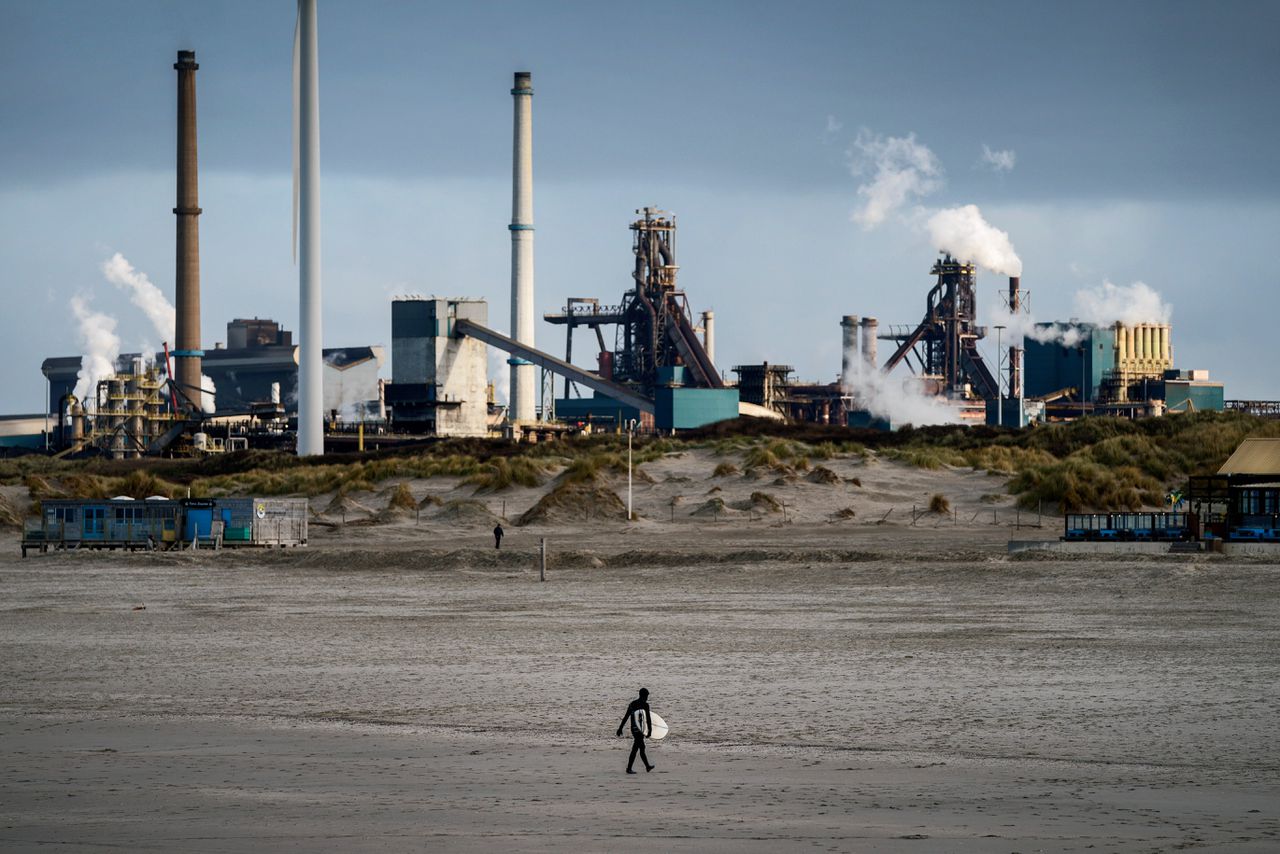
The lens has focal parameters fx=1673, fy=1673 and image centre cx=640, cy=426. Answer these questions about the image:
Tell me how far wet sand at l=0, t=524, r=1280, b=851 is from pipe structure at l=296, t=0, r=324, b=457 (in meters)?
48.5

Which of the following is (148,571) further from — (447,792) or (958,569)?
(447,792)

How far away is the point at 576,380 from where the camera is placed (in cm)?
12450

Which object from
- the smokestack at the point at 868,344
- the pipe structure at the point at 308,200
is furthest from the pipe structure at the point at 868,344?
the pipe structure at the point at 308,200

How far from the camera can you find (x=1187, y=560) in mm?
39969

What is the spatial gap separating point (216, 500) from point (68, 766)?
3635 centimetres

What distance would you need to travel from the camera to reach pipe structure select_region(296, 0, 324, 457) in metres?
83.0

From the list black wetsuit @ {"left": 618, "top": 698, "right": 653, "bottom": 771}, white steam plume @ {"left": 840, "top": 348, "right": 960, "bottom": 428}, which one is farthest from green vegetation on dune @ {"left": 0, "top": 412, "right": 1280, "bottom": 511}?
white steam plume @ {"left": 840, "top": 348, "right": 960, "bottom": 428}

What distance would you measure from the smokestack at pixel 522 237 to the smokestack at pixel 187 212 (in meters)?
23.3

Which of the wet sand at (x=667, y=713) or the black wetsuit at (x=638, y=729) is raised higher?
the black wetsuit at (x=638, y=729)

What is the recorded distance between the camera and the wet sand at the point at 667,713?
1387cm

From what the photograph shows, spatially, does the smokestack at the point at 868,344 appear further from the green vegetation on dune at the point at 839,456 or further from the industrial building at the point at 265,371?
the green vegetation on dune at the point at 839,456

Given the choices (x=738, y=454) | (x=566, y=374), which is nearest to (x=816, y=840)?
(x=738, y=454)

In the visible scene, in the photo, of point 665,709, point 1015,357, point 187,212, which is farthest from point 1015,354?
point 665,709

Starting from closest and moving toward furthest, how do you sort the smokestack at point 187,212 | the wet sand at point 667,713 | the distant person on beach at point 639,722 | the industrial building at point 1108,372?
1. the wet sand at point 667,713
2. the distant person on beach at point 639,722
3. the smokestack at point 187,212
4. the industrial building at point 1108,372
